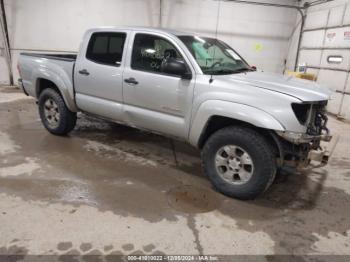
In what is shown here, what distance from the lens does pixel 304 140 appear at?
264cm

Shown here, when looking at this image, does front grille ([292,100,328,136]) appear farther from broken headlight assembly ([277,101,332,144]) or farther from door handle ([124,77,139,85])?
door handle ([124,77,139,85])

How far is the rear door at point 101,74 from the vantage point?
3775mm

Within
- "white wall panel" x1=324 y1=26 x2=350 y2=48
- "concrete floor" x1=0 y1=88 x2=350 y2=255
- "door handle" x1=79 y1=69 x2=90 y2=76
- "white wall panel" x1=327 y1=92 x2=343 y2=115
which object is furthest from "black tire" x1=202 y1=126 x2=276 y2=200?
"white wall panel" x1=324 y1=26 x2=350 y2=48

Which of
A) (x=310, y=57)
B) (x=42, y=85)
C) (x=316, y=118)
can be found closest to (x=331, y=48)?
(x=310, y=57)

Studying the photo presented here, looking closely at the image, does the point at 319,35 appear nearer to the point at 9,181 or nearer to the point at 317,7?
the point at 317,7

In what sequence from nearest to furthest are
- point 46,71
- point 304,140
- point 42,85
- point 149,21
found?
point 304,140 → point 46,71 → point 42,85 → point 149,21

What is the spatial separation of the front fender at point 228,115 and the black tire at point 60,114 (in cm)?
229

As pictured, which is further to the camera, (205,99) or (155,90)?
(155,90)

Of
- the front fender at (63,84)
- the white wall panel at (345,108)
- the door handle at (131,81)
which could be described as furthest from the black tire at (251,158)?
the white wall panel at (345,108)

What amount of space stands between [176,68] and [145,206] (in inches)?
58.9

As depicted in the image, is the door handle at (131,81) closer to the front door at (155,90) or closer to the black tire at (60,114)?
the front door at (155,90)

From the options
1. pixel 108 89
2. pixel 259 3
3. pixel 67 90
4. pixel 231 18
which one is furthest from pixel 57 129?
pixel 259 3

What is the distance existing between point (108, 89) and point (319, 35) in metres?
7.50

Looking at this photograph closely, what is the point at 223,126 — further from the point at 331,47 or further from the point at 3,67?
the point at 3,67
